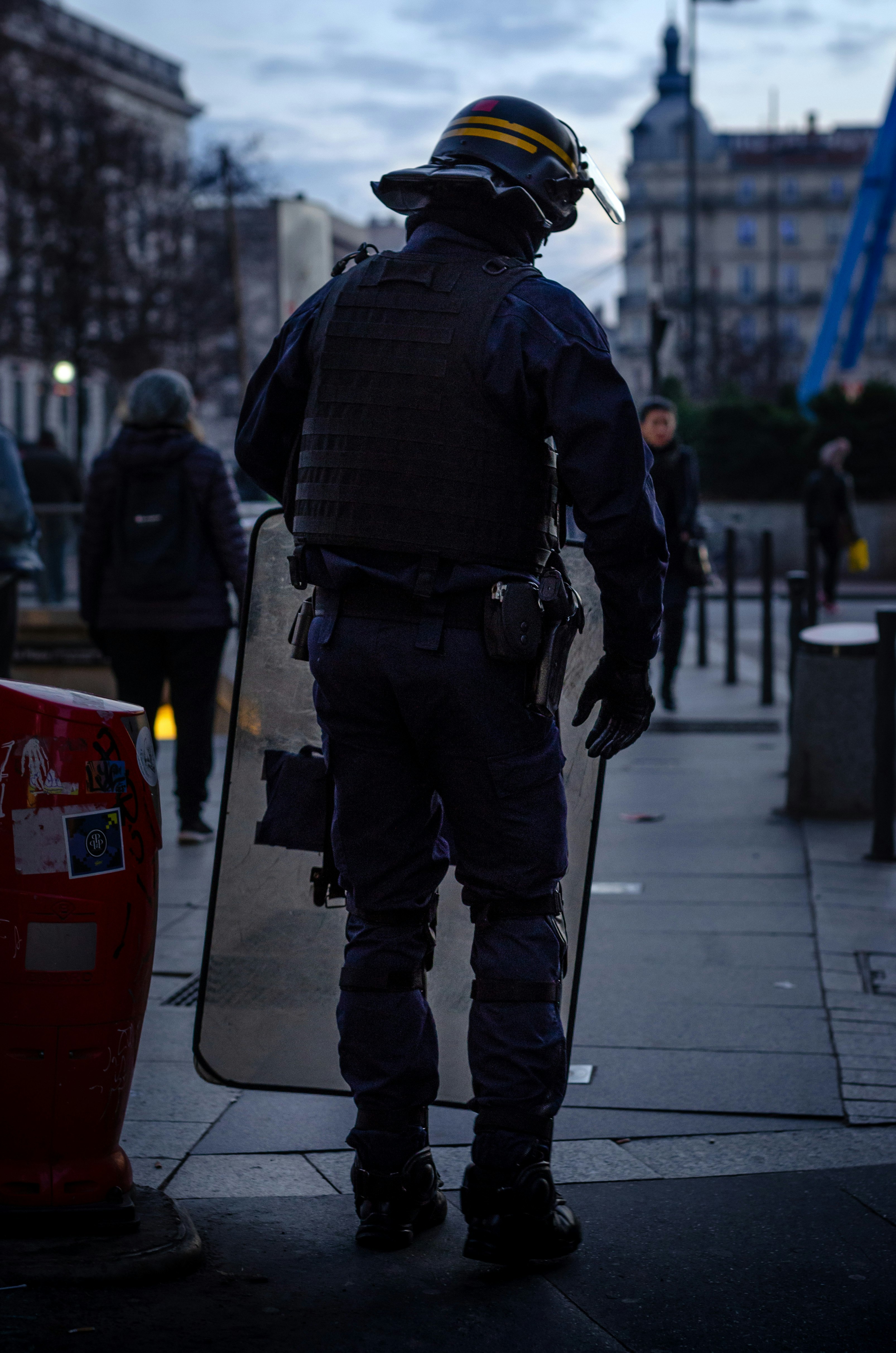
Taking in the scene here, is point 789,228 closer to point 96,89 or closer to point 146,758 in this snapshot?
point 96,89

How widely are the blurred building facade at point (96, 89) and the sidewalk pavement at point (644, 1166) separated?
34.5m

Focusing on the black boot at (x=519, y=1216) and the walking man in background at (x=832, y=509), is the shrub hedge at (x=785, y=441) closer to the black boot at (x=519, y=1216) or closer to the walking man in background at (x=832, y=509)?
the walking man in background at (x=832, y=509)

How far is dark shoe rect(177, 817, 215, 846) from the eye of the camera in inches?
279

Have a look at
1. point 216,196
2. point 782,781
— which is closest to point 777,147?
point 216,196

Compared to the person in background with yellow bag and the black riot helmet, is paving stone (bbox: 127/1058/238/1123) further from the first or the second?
the person in background with yellow bag

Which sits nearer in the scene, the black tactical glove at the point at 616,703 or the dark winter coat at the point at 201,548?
the black tactical glove at the point at 616,703

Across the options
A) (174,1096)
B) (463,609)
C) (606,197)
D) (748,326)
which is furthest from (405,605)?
(748,326)

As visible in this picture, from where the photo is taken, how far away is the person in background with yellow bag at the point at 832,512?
20.2 meters

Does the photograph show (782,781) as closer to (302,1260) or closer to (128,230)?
(302,1260)

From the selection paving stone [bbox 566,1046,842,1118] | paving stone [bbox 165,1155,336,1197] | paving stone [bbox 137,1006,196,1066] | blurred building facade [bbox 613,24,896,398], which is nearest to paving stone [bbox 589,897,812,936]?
paving stone [bbox 566,1046,842,1118]

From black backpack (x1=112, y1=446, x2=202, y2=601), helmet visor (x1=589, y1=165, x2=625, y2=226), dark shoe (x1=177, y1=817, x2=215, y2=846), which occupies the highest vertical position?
helmet visor (x1=589, y1=165, x2=625, y2=226)

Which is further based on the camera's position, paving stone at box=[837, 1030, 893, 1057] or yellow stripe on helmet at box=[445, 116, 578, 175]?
paving stone at box=[837, 1030, 893, 1057]

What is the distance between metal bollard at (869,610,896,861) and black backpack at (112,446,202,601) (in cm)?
264

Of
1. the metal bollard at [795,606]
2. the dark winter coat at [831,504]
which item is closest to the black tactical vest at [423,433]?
the metal bollard at [795,606]
